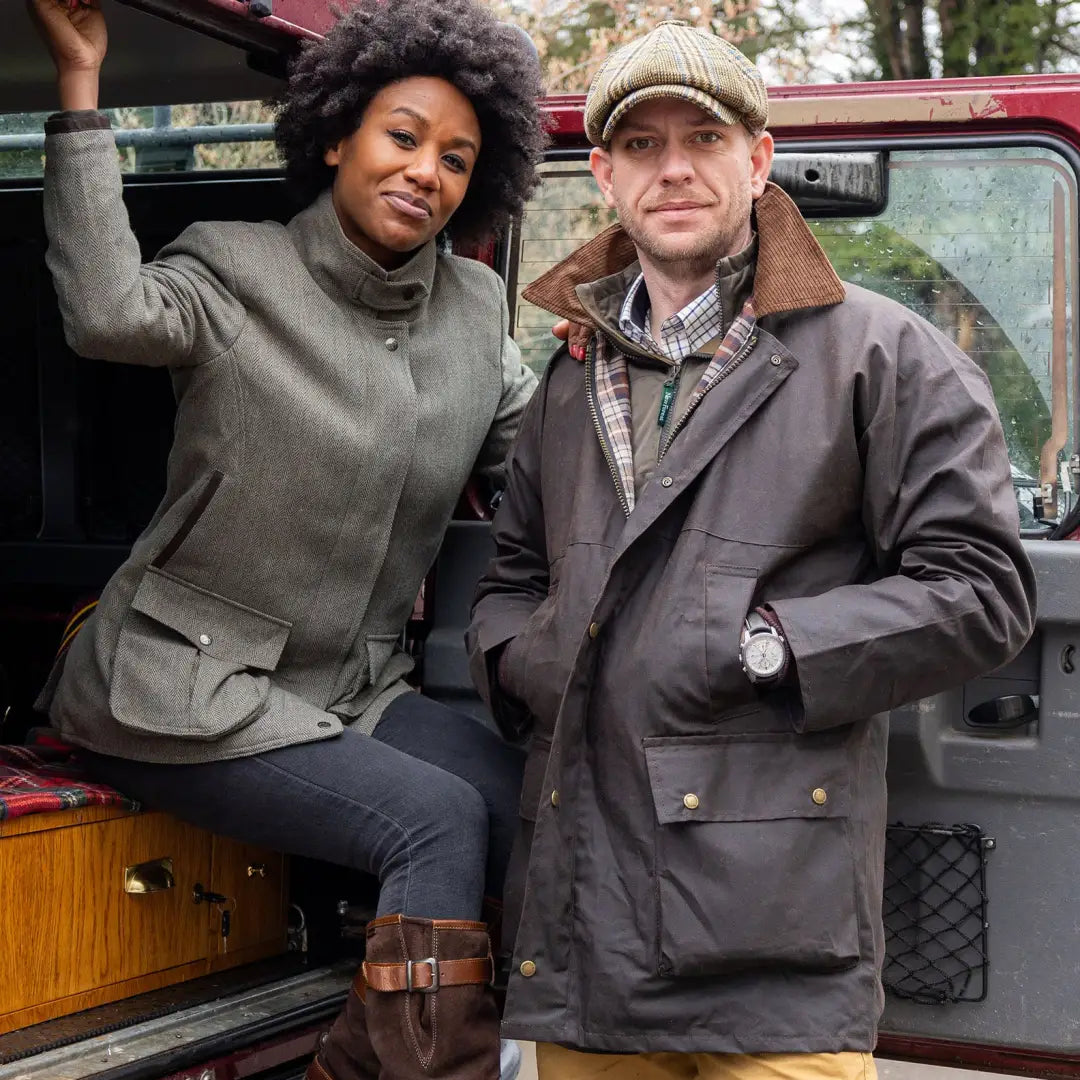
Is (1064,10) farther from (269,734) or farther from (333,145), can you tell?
(269,734)

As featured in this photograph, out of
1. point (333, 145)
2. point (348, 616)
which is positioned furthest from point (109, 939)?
point (333, 145)

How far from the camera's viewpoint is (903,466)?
2.12 m

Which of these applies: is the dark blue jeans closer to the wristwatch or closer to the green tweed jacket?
the green tweed jacket

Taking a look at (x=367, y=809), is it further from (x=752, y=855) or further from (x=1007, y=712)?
(x=1007, y=712)

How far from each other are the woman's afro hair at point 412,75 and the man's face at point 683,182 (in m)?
0.48

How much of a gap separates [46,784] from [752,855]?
4.01 feet

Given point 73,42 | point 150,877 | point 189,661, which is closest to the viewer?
point 73,42

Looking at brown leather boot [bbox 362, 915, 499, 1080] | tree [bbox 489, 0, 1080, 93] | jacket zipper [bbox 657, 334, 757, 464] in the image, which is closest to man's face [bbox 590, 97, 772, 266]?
jacket zipper [bbox 657, 334, 757, 464]

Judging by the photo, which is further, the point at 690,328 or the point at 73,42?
the point at 73,42

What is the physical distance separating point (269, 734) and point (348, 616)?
255mm

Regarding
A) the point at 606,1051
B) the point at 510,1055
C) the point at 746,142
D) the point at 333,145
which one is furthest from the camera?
the point at 510,1055

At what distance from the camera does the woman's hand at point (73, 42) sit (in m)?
2.38

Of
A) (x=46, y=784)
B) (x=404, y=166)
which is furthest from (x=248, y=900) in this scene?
(x=404, y=166)

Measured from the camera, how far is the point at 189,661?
2547 mm
